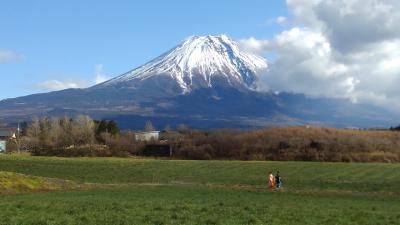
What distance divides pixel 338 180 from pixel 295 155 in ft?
156

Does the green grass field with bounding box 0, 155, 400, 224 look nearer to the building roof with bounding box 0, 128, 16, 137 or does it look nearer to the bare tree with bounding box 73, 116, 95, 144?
the bare tree with bounding box 73, 116, 95, 144

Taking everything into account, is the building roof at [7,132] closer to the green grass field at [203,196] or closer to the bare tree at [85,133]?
the bare tree at [85,133]

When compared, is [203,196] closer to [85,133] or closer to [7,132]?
[85,133]

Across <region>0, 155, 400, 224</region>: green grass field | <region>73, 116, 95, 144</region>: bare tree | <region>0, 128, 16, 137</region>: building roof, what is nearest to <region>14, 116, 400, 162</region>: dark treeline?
<region>73, 116, 95, 144</region>: bare tree

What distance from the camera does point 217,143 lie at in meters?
120

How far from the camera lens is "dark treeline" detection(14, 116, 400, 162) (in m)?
103

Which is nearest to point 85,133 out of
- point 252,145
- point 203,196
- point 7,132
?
point 252,145

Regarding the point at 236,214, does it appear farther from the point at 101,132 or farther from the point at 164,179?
the point at 101,132

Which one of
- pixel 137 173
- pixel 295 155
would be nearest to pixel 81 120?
pixel 295 155

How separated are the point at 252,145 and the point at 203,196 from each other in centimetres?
8197

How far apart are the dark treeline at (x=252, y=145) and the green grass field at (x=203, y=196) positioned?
30258 mm

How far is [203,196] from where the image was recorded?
3406cm

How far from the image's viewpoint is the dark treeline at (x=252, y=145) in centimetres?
10325

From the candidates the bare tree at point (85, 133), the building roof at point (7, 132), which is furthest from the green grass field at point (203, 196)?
the building roof at point (7, 132)
